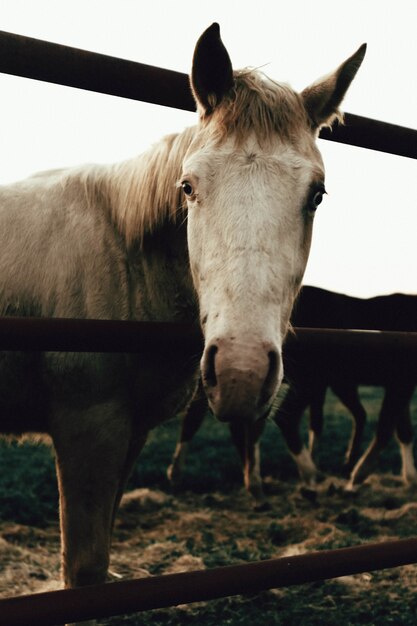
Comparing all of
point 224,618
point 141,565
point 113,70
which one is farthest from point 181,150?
point 141,565

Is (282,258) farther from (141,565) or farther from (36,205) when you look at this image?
(141,565)

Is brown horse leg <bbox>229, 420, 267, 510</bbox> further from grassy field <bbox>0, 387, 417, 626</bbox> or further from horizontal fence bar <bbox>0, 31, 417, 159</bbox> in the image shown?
horizontal fence bar <bbox>0, 31, 417, 159</bbox>

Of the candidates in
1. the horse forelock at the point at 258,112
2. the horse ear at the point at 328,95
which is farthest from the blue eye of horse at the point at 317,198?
the horse ear at the point at 328,95

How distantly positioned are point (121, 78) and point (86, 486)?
129 cm

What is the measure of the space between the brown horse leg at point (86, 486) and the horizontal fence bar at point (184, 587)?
2.50 feet

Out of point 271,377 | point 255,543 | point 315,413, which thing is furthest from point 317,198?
point 315,413

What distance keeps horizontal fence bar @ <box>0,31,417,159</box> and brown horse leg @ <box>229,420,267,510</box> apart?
3233mm

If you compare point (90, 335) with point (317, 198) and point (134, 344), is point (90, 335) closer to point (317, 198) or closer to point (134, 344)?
point (134, 344)

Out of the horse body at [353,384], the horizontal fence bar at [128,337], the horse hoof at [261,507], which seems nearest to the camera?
the horizontal fence bar at [128,337]

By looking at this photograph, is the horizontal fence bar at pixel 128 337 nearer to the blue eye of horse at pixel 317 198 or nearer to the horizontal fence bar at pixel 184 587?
the blue eye of horse at pixel 317 198

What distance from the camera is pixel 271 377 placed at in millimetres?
1369

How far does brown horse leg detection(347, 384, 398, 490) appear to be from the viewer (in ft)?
18.5

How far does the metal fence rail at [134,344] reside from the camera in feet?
4.00

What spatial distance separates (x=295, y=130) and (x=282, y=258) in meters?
0.47
